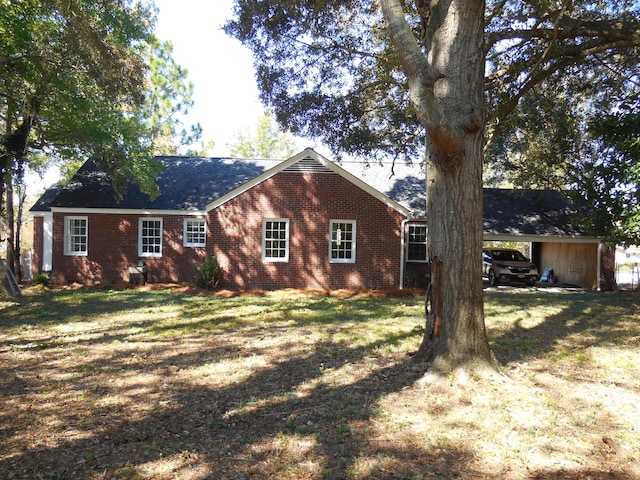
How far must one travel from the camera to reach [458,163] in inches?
241

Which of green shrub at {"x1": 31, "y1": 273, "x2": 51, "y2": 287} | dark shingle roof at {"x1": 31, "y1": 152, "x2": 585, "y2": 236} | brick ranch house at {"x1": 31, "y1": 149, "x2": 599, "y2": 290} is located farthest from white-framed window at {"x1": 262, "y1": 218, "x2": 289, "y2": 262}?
green shrub at {"x1": 31, "y1": 273, "x2": 51, "y2": 287}

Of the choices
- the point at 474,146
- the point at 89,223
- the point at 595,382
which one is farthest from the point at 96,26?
the point at 595,382

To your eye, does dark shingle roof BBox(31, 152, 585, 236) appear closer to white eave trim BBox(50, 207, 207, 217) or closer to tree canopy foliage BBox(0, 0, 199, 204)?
white eave trim BBox(50, 207, 207, 217)

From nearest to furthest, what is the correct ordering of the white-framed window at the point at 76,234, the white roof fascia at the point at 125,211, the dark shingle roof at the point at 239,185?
1. the white roof fascia at the point at 125,211
2. the white-framed window at the point at 76,234
3. the dark shingle roof at the point at 239,185

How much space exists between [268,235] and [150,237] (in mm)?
5049

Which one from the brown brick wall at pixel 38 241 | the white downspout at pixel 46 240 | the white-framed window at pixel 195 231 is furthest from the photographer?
the brown brick wall at pixel 38 241

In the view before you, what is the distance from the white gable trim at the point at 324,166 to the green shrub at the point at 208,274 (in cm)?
217

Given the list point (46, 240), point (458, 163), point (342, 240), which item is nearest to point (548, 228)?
point (342, 240)

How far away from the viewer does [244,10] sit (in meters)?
11.8

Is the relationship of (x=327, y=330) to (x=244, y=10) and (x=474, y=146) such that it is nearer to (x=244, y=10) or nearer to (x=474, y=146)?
(x=474, y=146)

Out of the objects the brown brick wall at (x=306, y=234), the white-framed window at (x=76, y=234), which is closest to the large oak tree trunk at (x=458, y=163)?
the brown brick wall at (x=306, y=234)

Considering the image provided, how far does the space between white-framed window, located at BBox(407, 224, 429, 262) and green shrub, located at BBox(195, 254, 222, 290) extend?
25.1 ft

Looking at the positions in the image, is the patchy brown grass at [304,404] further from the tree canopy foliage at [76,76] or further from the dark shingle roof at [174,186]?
the dark shingle roof at [174,186]

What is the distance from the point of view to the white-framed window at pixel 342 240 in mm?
18453
